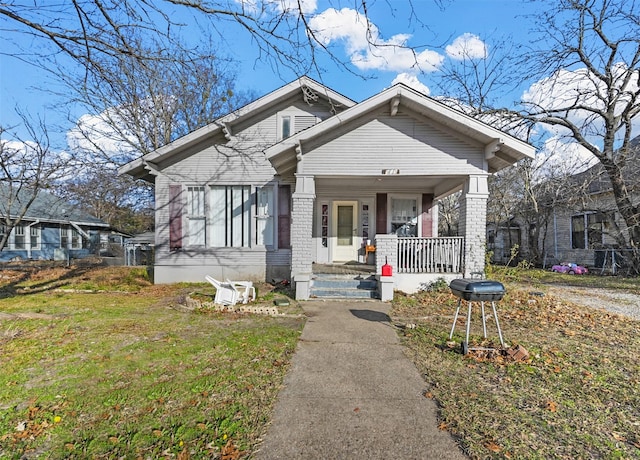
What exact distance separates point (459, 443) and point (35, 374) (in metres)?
4.53

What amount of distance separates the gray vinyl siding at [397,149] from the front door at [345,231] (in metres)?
3.08

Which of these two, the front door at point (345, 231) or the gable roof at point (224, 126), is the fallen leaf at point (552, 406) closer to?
the front door at point (345, 231)

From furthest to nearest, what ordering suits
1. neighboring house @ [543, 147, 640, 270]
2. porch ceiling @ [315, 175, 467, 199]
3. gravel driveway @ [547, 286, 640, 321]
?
1. neighboring house @ [543, 147, 640, 270]
2. porch ceiling @ [315, 175, 467, 199]
3. gravel driveway @ [547, 286, 640, 321]

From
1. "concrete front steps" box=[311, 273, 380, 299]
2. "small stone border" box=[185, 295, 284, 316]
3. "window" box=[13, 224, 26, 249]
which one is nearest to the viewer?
"small stone border" box=[185, 295, 284, 316]

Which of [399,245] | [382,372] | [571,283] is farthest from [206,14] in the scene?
[571,283]

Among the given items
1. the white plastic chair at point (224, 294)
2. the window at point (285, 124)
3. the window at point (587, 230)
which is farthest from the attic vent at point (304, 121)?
the window at point (587, 230)

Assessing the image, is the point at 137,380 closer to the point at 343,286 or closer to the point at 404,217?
the point at 343,286

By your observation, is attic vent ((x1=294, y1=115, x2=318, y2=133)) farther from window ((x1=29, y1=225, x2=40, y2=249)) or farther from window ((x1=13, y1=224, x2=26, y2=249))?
window ((x1=29, y1=225, x2=40, y2=249))

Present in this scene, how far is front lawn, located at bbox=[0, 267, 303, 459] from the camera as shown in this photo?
7.95 feet

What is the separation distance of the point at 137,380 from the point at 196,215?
7514 millimetres

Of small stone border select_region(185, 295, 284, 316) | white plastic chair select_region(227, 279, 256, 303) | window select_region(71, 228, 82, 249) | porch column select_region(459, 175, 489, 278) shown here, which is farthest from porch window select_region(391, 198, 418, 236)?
window select_region(71, 228, 82, 249)

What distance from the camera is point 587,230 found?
55.1ft

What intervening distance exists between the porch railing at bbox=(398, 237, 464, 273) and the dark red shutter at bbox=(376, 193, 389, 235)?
254 centimetres

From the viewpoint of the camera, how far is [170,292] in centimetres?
908
